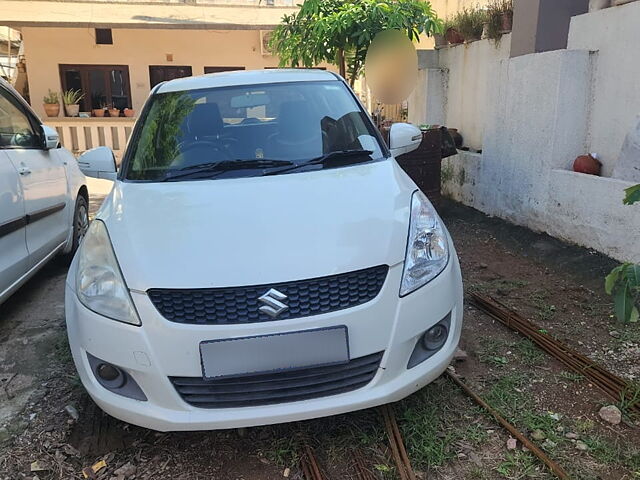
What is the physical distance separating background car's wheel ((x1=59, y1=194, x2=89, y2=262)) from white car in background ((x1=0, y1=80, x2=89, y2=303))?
0.03 m

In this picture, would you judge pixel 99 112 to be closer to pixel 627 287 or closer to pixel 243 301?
pixel 243 301

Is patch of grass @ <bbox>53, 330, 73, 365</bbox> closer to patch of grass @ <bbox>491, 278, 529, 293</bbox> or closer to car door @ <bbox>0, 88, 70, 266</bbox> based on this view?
car door @ <bbox>0, 88, 70, 266</bbox>

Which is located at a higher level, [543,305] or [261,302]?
[261,302]

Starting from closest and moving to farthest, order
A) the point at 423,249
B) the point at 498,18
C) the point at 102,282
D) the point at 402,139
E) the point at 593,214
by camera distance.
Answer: the point at 102,282 < the point at 423,249 < the point at 402,139 < the point at 593,214 < the point at 498,18

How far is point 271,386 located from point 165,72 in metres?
11.4

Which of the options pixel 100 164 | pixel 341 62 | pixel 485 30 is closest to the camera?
pixel 100 164

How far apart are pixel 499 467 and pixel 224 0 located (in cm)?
1148

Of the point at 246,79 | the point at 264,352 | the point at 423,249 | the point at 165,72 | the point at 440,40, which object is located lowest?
the point at 264,352

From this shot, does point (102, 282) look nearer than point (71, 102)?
Yes

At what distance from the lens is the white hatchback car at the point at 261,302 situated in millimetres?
2068

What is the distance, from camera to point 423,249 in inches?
93.3

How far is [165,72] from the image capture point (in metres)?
12.2

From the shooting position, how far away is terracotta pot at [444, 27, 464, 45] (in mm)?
7211

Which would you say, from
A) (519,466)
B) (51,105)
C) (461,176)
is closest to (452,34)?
(461,176)
